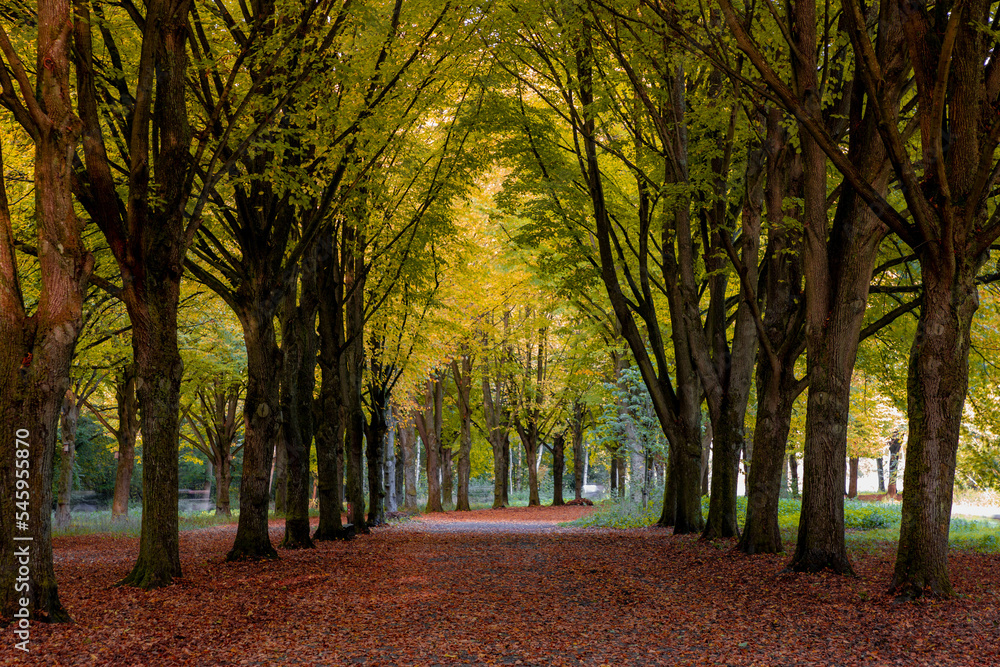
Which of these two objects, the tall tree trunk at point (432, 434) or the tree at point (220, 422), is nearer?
the tree at point (220, 422)

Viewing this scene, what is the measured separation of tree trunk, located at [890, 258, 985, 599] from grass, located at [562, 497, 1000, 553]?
16.4 feet

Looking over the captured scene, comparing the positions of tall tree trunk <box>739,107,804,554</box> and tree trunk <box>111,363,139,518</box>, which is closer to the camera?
tall tree trunk <box>739,107,804,554</box>

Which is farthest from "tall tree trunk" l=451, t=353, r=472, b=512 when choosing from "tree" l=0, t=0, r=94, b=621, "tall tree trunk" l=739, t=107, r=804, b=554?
"tree" l=0, t=0, r=94, b=621

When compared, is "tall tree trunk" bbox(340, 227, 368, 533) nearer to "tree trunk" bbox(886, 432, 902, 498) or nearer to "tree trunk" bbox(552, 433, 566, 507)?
"tree trunk" bbox(552, 433, 566, 507)

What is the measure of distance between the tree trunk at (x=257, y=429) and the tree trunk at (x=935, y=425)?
820cm

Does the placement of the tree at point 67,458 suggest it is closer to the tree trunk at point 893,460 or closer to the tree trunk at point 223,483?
the tree trunk at point 223,483

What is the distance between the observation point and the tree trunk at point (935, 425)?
666 centimetres

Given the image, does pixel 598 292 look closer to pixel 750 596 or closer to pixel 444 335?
pixel 444 335

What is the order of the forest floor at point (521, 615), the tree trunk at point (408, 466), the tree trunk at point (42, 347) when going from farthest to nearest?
the tree trunk at point (408, 466) < the tree trunk at point (42, 347) < the forest floor at point (521, 615)

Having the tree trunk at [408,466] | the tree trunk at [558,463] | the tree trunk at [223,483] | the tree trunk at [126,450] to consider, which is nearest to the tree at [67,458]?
the tree trunk at [126,450]

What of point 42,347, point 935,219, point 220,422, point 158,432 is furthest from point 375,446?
point 935,219

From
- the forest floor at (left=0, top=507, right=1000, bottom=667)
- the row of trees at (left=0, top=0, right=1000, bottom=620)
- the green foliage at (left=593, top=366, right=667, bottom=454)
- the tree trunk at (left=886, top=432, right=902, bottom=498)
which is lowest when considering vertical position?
the tree trunk at (left=886, top=432, right=902, bottom=498)

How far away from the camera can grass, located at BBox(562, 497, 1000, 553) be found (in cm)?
1237

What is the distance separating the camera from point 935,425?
673 cm
